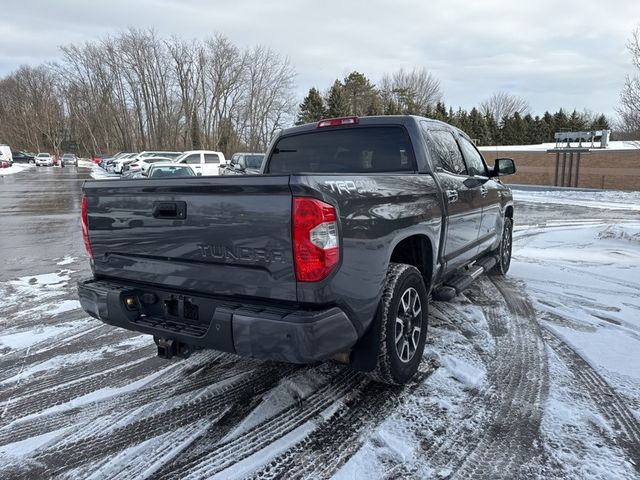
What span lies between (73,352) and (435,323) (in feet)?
11.2

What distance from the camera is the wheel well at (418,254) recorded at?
141 inches

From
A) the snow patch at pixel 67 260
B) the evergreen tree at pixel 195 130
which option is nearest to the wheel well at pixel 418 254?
the snow patch at pixel 67 260

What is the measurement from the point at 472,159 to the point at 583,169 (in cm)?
2827

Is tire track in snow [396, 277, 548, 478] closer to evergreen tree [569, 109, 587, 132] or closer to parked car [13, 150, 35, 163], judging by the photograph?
evergreen tree [569, 109, 587, 132]

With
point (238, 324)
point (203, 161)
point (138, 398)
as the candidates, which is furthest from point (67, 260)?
point (203, 161)

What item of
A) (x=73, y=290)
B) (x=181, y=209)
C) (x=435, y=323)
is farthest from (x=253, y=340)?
(x=73, y=290)

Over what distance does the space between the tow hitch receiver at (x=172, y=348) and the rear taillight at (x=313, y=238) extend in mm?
1052

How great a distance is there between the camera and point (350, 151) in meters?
4.29

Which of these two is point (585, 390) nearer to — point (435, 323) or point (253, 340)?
point (435, 323)

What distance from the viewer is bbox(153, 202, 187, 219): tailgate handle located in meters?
2.80

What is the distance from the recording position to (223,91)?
194ft

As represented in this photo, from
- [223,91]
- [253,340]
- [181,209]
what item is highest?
[223,91]

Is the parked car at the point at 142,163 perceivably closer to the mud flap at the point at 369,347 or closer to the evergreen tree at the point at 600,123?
the mud flap at the point at 369,347

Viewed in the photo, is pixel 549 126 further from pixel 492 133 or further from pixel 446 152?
pixel 446 152
